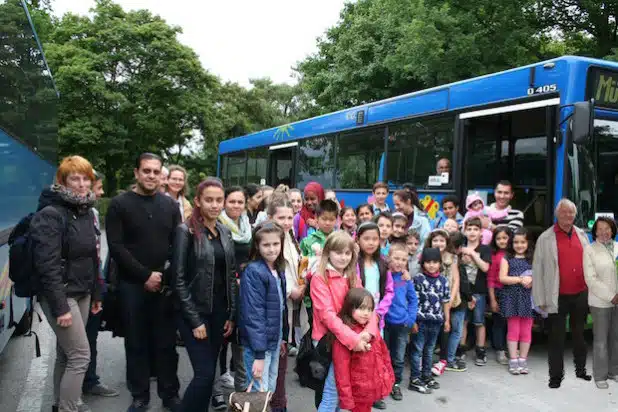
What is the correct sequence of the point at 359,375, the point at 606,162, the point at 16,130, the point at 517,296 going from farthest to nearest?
1. the point at 606,162
2. the point at 517,296
3. the point at 16,130
4. the point at 359,375

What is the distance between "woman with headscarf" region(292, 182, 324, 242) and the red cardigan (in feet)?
7.97

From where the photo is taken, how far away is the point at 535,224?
7172 millimetres

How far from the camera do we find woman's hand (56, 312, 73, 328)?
12.5 feet

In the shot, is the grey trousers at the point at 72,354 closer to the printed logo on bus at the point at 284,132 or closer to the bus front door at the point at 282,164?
the bus front door at the point at 282,164

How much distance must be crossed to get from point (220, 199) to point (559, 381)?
3.80 meters

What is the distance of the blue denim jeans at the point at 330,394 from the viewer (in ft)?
12.8

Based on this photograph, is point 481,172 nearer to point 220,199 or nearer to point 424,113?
point 424,113

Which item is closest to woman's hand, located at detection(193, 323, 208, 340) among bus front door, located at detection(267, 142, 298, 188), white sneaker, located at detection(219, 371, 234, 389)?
white sneaker, located at detection(219, 371, 234, 389)

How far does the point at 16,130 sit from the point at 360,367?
390 centimetres

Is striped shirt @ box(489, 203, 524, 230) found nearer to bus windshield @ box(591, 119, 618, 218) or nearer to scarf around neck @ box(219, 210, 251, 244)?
bus windshield @ box(591, 119, 618, 218)

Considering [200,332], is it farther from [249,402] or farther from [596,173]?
[596,173]

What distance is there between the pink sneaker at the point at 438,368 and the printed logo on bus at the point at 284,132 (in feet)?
27.4

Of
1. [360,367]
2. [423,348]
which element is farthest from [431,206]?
[360,367]

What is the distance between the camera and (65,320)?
151 inches
